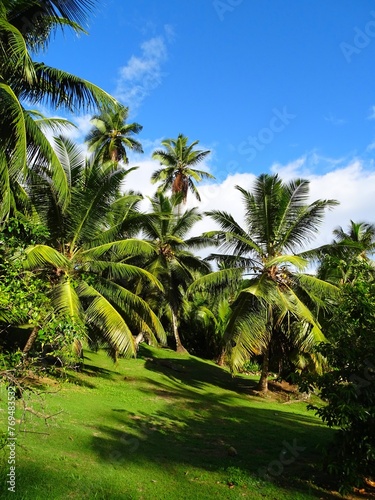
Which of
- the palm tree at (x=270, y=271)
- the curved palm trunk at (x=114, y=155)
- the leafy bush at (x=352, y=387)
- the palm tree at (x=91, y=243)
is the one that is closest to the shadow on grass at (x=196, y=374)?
the palm tree at (x=270, y=271)

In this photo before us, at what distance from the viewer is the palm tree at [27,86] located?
754 centimetres

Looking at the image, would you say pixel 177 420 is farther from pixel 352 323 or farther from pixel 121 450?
pixel 352 323

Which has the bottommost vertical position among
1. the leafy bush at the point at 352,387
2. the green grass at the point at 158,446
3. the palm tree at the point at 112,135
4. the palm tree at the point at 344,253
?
the green grass at the point at 158,446

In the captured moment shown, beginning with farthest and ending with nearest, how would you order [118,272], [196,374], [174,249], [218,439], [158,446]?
[174,249]
[196,374]
[118,272]
[218,439]
[158,446]

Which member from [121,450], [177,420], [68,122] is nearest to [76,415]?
[121,450]

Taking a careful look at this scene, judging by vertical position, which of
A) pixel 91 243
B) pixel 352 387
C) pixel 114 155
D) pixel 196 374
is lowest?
pixel 196 374

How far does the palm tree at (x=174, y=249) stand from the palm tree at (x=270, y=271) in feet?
24.6

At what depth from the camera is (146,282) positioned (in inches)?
892

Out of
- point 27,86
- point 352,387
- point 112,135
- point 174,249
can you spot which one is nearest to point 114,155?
point 112,135

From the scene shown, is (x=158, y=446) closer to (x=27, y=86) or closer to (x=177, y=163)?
(x=27, y=86)

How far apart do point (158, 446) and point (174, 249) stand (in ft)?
57.6

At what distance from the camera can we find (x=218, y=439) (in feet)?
32.8

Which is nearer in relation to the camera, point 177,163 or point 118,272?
point 118,272

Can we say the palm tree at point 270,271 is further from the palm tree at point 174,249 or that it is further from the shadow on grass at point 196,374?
the palm tree at point 174,249
